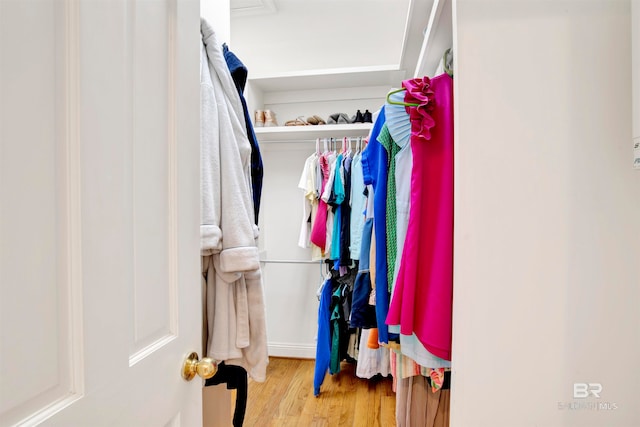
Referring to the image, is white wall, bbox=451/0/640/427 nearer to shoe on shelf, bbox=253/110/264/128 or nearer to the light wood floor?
the light wood floor

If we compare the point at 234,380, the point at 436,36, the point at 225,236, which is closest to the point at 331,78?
the point at 436,36

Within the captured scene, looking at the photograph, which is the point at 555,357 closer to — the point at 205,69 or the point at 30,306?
the point at 30,306

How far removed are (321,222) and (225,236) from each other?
1.43 metres

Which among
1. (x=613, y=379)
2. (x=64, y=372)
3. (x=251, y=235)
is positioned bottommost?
(x=613, y=379)

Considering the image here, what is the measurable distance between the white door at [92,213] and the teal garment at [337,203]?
154 cm

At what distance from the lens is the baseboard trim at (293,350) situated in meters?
2.58

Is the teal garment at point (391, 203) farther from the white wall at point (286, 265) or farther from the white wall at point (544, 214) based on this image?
the white wall at point (286, 265)

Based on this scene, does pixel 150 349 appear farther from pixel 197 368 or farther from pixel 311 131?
pixel 311 131

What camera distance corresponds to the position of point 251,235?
0.90 metres

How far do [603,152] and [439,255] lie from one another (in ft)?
1.34

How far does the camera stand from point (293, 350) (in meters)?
2.59

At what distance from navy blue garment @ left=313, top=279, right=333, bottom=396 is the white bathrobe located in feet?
4.10

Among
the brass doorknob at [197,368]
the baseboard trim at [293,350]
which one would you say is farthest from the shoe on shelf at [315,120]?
the brass doorknob at [197,368]

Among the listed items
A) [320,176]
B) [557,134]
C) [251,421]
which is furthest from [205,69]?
[251,421]
